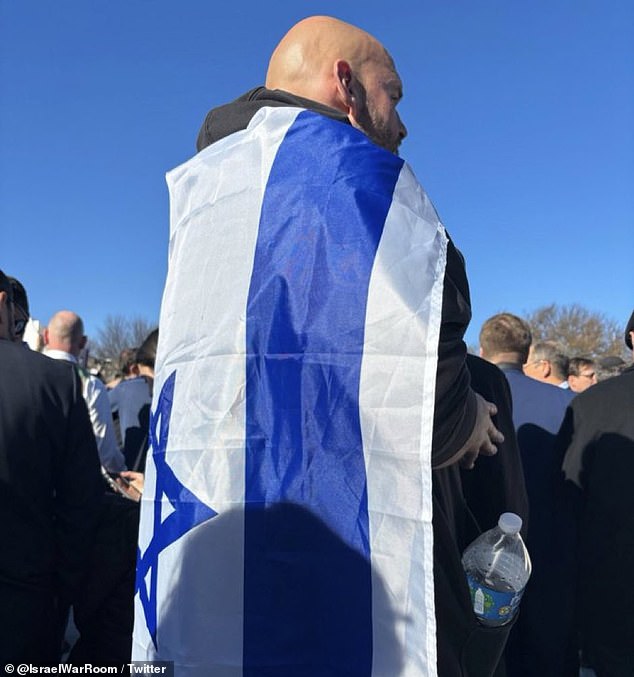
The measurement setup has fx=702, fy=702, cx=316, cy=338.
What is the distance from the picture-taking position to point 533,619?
10.5 ft

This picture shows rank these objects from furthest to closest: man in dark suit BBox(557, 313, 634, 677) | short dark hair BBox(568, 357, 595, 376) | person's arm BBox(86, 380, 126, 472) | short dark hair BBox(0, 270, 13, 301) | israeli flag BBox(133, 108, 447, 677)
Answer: short dark hair BBox(568, 357, 595, 376)
person's arm BBox(86, 380, 126, 472)
short dark hair BBox(0, 270, 13, 301)
man in dark suit BBox(557, 313, 634, 677)
israeli flag BBox(133, 108, 447, 677)

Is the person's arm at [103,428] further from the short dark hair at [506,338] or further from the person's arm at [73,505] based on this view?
the short dark hair at [506,338]

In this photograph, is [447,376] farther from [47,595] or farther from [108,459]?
[108,459]

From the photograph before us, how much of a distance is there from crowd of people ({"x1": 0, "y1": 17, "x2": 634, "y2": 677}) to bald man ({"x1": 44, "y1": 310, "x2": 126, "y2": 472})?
0.06 feet

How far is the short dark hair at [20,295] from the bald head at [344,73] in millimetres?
1882

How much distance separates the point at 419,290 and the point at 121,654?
1994 millimetres

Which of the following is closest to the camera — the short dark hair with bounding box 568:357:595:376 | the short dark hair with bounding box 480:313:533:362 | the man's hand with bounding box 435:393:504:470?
the man's hand with bounding box 435:393:504:470

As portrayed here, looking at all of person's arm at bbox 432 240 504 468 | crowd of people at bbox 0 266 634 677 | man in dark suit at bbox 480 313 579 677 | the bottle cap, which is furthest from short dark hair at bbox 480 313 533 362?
person's arm at bbox 432 240 504 468

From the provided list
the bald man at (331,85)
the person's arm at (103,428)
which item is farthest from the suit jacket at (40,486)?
the person's arm at (103,428)

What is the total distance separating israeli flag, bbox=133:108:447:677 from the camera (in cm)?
136

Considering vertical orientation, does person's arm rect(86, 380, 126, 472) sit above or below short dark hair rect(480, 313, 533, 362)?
below

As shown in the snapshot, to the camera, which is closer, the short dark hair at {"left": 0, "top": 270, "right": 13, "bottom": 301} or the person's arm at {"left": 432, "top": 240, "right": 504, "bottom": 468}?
the person's arm at {"left": 432, "top": 240, "right": 504, "bottom": 468}

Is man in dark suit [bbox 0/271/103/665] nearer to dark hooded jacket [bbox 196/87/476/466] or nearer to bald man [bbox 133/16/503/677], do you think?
bald man [bbox 133/16/503/677]

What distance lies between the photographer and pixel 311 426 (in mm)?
1404
